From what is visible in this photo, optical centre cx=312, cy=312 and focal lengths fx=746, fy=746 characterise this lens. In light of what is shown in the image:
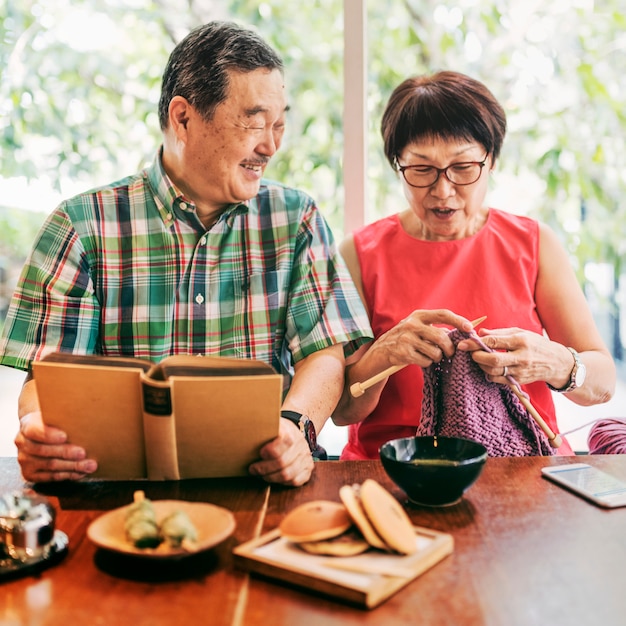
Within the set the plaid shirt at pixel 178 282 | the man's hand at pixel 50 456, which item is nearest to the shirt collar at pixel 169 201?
the plaid shirt at pixel 178 282

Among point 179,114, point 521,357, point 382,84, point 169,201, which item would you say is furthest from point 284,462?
point 382,84

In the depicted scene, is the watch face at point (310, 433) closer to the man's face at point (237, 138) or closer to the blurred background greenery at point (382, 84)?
the man's face at point (237, 138)

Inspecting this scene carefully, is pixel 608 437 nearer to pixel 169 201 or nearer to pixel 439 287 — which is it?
pixel 439 287

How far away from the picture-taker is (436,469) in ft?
3.47

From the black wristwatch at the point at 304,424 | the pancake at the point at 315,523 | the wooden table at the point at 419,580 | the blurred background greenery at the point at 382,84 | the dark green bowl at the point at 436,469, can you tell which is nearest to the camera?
the wooden table at the point at 419,580

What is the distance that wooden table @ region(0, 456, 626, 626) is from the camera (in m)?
0.81

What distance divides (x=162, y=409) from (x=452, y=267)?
1044mm

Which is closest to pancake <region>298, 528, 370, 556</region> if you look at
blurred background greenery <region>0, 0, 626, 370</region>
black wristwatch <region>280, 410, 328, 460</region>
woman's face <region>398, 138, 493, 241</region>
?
black wristwatch <region>280, 410, 328, 460</region>

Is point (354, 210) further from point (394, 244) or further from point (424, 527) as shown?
point (424, 527)

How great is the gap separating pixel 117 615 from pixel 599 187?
6.93 feet

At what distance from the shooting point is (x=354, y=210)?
230 centimetres

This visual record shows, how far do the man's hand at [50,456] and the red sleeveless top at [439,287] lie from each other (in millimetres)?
842

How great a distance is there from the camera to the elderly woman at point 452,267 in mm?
1837

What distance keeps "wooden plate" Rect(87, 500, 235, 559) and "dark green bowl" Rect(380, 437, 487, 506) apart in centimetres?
27
